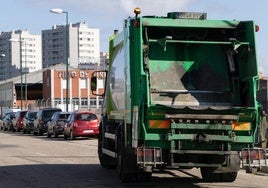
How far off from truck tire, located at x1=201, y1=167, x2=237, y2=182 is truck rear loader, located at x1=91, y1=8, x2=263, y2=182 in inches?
18.5

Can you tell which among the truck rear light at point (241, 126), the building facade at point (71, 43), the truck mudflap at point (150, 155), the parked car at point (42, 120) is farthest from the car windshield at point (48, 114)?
the building facade at point (71, 43)

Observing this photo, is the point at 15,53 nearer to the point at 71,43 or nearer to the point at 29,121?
the point at 71,43

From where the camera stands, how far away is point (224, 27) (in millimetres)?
11477

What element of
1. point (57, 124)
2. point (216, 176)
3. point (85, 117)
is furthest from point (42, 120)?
point (216, 176)

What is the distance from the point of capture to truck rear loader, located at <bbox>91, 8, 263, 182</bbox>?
35.7 feet

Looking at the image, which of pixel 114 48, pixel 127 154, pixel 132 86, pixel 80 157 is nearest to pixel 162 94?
pixel 132 86

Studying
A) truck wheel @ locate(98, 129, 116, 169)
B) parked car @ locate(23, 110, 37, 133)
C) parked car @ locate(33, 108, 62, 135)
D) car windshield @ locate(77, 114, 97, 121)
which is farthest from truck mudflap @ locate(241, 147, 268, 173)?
parked car @ locate(23, 110, 37, 133)

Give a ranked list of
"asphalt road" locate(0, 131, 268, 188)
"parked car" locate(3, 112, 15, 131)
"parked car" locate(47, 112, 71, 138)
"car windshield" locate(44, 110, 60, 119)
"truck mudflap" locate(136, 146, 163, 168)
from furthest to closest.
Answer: "parked car" locate(3, 112, 15, 131)
"car windshield" locate(44, 110, 60, 119)
"parked car" locate(47, 112, 71, 138)
"asphalt road" locate(0, 131, 268, 188)
"truck mudflap" locate(136, 146, 163, 168)

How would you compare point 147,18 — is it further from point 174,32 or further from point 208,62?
point 208,62

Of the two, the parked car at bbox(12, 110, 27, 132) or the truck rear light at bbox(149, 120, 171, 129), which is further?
the parked car at bbox(12, 110, 27, 132)

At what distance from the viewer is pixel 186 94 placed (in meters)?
11.5

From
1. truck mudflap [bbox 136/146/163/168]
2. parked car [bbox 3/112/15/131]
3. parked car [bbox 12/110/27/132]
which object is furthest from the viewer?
parked car [bbox 3/112/15/131]

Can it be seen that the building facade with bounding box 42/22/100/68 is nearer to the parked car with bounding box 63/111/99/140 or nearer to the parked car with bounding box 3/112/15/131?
the parked car with bounding box 3/112/15/131

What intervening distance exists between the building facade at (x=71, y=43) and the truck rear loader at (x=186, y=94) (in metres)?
119
